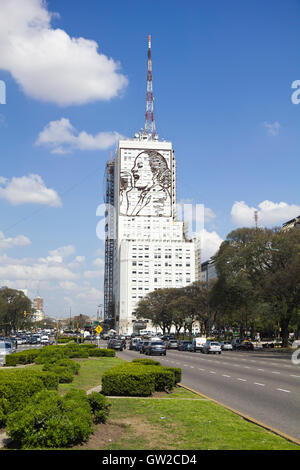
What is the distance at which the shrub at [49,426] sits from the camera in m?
7.86

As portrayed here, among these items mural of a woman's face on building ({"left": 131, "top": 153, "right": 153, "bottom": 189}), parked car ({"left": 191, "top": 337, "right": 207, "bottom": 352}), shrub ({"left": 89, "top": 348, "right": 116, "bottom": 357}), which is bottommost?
parked car ({"left": 191, "top": 337, "right": 207, "bottom": 352})

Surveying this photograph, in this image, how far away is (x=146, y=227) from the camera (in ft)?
608

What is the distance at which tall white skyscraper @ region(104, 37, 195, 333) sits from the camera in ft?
570

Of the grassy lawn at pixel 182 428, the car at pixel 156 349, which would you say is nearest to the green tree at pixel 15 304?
the car at pixel 156 349

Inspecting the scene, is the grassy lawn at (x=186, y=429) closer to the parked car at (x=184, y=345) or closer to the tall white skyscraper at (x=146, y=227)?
the parked car at (x=184, y=345)

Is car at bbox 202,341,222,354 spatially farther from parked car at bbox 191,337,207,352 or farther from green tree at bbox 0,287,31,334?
green tree at bbox 0,287,31,334

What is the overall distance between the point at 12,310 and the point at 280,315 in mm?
86880

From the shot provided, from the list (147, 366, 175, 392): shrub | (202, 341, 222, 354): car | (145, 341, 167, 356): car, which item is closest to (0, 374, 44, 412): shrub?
(147, 366, 175, 392): shrub

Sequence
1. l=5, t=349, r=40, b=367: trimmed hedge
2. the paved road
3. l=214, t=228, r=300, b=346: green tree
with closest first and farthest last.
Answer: the paved road < l=5, t=349, r=40, b=367: trimmed hedge < l=214, t=228, r=300, b=346: green tree

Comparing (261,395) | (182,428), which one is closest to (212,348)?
(261,395)

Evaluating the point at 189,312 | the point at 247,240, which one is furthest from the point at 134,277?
the point at 247,240

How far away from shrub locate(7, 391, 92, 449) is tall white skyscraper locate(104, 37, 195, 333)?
163 m
